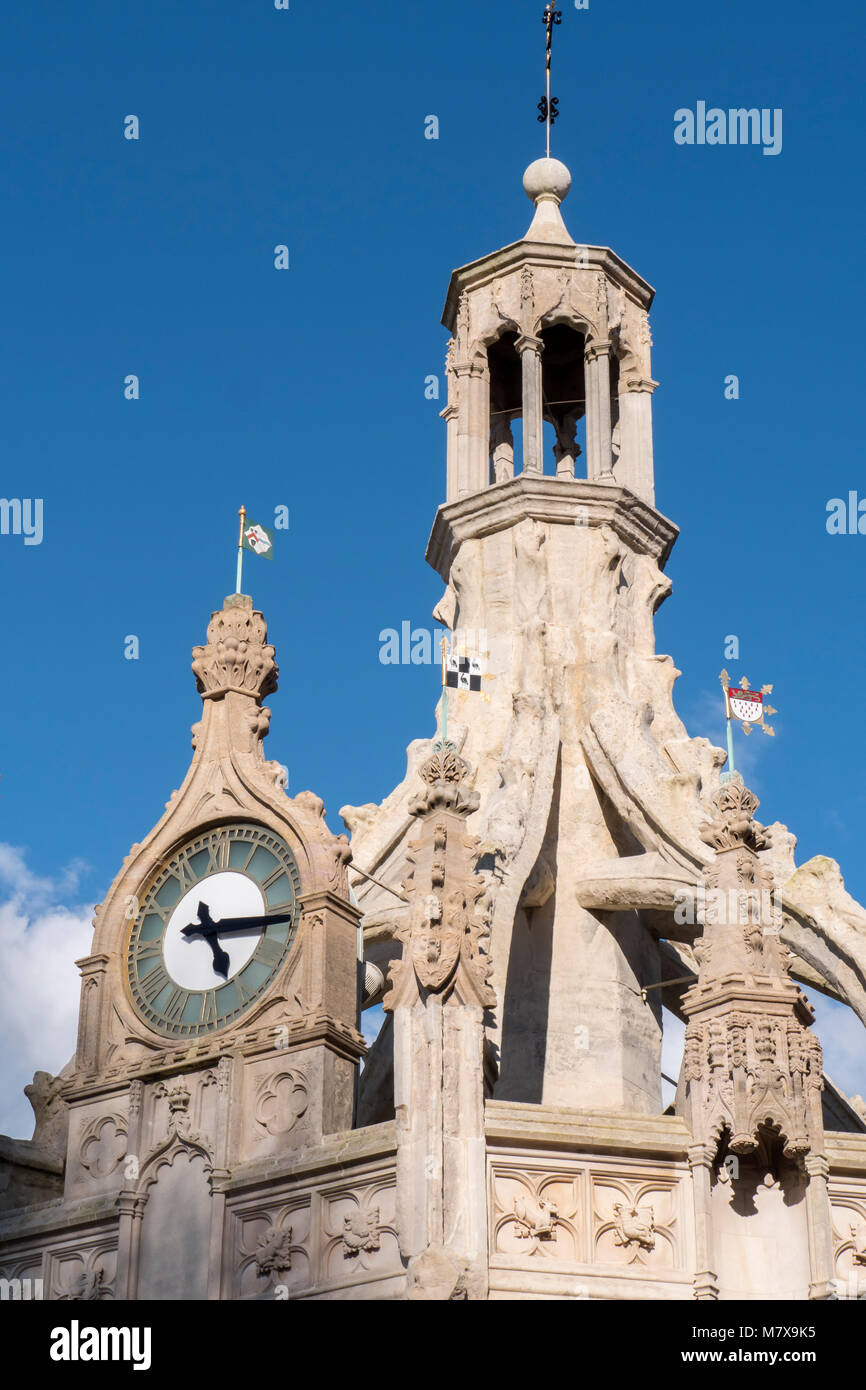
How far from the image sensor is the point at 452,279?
38.1 m

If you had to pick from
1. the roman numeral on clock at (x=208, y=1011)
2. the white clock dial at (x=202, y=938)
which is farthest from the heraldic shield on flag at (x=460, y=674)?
the roman numeral on clock at (x=208, y=1011)

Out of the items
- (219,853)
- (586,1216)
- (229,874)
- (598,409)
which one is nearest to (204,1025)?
(229,874)

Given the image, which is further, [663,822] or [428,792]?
[663,822]

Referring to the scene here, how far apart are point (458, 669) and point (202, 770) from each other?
153 inches

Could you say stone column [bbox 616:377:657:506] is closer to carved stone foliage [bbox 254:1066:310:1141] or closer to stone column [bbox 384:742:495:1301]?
stone column [bbox 384:742:495:1301]

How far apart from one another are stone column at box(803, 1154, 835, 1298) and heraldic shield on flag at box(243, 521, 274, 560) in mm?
10041

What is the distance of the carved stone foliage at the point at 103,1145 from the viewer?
→ 28.5 metres

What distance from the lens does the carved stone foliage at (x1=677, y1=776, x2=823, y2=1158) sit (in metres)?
25.7

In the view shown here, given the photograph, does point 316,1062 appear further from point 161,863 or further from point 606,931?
point 606,931

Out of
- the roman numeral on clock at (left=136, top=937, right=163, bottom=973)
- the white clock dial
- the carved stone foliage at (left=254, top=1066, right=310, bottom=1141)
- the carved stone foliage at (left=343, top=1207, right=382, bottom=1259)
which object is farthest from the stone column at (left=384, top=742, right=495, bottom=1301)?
the roman numeral on clock at (left=136, top=937, right=163, bottom=973)

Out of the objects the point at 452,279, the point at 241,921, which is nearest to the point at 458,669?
the point at 241,921
